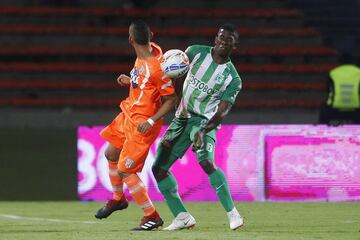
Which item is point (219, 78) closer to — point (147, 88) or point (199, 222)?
point (147, 88)

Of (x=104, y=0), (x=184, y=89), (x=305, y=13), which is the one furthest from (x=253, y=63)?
(x=184, y=89)

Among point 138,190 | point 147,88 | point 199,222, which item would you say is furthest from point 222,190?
point 199,222

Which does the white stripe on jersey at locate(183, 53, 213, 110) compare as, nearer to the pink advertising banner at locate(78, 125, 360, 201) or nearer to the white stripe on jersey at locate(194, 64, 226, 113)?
the white stripe on jersey at locate(194, 64, 226, 113)

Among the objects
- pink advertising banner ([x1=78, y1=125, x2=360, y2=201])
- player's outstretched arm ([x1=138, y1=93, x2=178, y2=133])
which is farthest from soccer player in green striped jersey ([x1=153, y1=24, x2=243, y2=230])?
pink advertising banner ([x1=78, y1=125, x2=360, y2=201])

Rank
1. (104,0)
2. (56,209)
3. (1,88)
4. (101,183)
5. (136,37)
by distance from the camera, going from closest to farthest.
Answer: (136,37) → (56,209) → (101,183) → (1,88) → (104,0)

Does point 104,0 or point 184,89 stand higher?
point 184,89

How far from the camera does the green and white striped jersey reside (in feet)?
28.7

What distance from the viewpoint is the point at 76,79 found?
18.2 meters

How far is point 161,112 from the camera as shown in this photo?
8.44 m

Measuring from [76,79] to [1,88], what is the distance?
1322 millimetres

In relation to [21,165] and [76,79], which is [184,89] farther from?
[76,79]

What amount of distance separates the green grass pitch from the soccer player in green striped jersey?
31cm

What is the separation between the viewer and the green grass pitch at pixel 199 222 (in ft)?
26.9

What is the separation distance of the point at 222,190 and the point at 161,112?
2.87 feet
